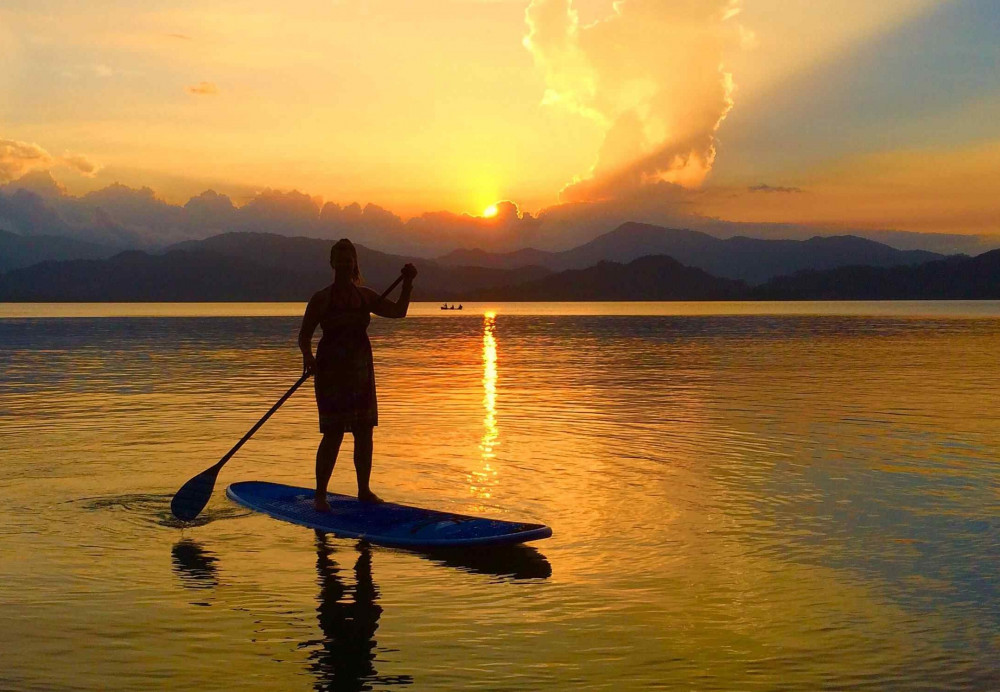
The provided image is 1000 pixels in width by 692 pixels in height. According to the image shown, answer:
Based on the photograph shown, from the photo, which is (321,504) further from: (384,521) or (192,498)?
(192,498)

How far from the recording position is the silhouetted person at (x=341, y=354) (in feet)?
35.5

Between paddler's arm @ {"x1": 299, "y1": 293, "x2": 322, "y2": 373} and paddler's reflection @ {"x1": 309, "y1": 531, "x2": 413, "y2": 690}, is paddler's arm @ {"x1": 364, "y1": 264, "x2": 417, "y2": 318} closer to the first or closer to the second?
paddler's arm @ {"x1": 299, "y1": 293, "x2": 322, "y2": 373}

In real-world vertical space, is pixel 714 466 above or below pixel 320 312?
below

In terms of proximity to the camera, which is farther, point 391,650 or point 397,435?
point 397,435

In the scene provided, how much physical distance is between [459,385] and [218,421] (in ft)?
32.7

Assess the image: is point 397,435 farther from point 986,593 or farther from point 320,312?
point 986,593

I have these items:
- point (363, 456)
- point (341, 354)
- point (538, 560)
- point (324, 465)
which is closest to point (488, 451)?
point (363, 456)

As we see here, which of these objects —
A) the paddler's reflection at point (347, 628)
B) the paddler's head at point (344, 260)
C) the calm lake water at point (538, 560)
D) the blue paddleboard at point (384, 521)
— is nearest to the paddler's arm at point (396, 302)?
the paddler's head at point (344, 260)

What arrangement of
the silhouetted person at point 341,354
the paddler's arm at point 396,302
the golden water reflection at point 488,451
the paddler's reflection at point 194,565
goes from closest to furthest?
the paddler's reflection at point 194,565
the paddler's arm at point 396,302
the silhouetted person at point 341,354
the golden water reflection at point 488,451

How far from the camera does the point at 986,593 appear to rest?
8.12m

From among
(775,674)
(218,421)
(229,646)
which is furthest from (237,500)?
(218,421)

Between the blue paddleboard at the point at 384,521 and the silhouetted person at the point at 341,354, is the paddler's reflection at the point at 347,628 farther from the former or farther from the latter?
the silhouetted person at the point at 341,354

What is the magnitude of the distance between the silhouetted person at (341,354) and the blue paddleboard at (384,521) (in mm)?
312

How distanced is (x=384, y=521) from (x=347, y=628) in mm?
2908
